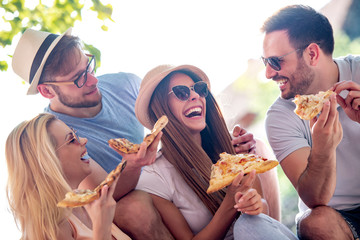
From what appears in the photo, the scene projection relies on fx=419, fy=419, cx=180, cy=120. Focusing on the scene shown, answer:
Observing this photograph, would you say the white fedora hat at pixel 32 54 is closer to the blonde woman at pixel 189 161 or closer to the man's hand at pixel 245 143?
the blonde woman at pixel 189 161

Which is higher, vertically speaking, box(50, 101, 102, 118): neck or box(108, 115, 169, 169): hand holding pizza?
box(108, 115, 169, 169): hand holding pizza

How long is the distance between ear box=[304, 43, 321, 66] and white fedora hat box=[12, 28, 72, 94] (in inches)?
67.5

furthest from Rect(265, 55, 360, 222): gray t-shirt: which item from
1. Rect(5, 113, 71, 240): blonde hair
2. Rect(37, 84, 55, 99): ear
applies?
Rect(37, 84, 55, 99): ear

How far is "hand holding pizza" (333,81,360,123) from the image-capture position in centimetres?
226

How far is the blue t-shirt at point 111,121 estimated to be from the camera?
2.96 metres

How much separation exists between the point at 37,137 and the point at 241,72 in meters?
2.99

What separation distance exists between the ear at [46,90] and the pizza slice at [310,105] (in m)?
1.72

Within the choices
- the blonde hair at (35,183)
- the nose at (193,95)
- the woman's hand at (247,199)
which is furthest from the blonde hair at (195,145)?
the blonde hair at (35,183)

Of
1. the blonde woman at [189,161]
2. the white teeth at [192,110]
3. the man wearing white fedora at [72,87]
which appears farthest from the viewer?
the man wearing white fedora at [72,87]

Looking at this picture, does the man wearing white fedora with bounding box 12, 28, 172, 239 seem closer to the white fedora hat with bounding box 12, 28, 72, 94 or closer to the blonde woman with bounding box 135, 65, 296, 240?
the white fedora hat with bounding box 12, 28, 72, 94

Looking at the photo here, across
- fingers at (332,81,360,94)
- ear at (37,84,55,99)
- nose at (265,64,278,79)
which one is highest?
fingers at (332,81,360,94)

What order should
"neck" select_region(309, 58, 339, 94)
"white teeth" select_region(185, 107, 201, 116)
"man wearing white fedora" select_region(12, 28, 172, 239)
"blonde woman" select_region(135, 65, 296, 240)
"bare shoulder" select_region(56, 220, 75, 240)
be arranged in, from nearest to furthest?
"bare shoulder" select_region(56, 220, 75, 240), "blonde woman" select_region(135, 65, 296, 240), "white teeth" select_region(185, 107, 201, 116), "neck" select_region(309, 58, 339, 94), "man wearing white fedora" select_region(12, 28, 172, 239)

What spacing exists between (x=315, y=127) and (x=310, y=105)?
117 millimetres

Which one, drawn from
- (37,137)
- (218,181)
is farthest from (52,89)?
(218,181)
